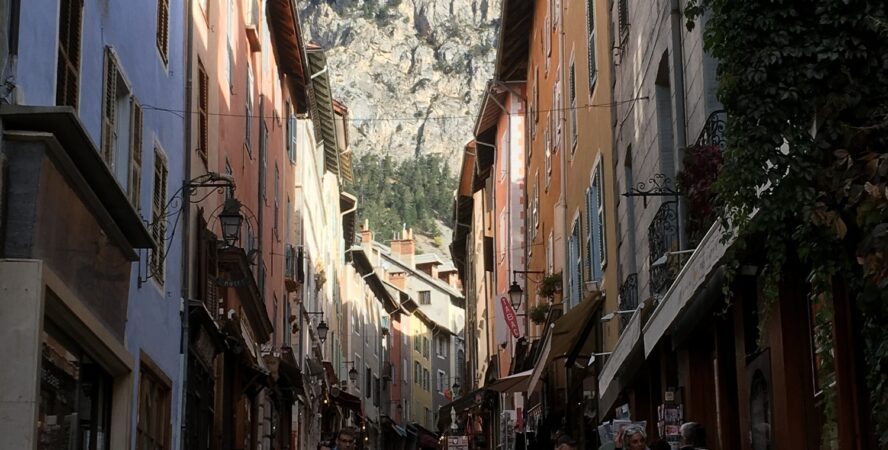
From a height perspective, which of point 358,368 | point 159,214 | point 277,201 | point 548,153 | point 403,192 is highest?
point 403,192

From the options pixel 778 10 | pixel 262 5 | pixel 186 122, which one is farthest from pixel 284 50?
pixel 778 10

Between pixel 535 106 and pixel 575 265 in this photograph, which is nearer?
pixel 575 265

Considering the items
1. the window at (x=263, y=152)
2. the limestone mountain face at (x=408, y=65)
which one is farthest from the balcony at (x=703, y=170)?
the limestone mountain face at (x=408, y=65)

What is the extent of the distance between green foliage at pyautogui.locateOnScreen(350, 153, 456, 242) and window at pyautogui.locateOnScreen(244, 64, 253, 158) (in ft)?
377

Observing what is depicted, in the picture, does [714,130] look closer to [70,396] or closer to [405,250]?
[70,396]

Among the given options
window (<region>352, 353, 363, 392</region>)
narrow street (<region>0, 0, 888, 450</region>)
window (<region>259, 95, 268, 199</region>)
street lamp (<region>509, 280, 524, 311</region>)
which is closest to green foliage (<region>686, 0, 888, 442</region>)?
narrow street (<region>0, 0, 888, 450</region>)

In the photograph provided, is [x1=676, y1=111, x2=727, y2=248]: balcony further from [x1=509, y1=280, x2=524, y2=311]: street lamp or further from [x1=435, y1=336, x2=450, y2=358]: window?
[x1=435, y1=336, x2=450, y2=358]: window

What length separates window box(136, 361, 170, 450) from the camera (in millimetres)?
15398

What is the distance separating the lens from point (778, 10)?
8.95 metres

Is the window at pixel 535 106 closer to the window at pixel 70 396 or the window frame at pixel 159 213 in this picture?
the window frame at pixel 159 213

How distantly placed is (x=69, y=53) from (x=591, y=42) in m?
12.1

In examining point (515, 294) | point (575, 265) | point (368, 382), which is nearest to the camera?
point (575, 265)

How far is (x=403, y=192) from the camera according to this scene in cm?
15488

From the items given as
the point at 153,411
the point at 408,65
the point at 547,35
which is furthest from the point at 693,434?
the point at 408,65
